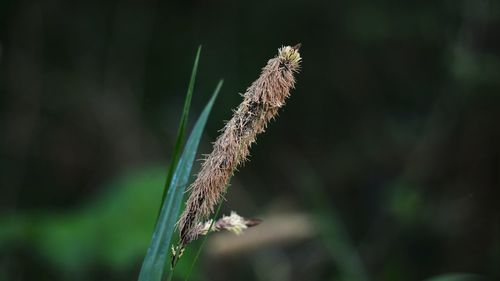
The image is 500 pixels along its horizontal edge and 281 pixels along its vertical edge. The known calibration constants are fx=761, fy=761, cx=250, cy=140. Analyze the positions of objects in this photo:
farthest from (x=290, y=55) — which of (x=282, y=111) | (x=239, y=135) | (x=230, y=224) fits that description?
(x=282, y=111)

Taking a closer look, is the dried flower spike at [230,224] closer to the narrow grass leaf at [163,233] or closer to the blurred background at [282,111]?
the narrow grass leaf at [163,233]

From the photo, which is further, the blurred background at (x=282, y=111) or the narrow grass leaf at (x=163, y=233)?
the blurred background at (x=282, y=111)

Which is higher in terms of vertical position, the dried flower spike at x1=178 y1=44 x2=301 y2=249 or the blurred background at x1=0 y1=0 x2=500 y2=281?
the blurred background at x1=0 y1=0 x2=500 y2=281

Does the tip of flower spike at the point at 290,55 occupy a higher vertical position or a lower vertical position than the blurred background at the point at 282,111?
lower

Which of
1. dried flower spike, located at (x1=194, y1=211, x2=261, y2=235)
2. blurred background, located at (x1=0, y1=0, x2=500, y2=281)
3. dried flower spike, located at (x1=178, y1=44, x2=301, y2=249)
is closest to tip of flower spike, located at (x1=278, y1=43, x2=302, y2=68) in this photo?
dried flower spike, located at (x1=178, y1=44, x2=301, y2=249)

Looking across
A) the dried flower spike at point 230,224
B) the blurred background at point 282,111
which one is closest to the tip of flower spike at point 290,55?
the dried flower spike at point 230,224

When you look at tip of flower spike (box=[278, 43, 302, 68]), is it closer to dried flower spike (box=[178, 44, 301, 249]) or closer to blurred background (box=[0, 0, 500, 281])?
dried flower spike (box=[178, 44, 301, 249])

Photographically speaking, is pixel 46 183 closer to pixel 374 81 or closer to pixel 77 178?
pixel 77 178

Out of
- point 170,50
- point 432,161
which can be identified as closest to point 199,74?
point 170,50
